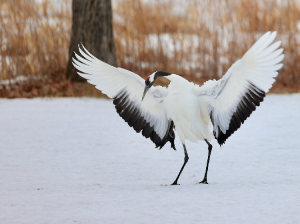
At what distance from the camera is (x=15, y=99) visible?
31.3 ft

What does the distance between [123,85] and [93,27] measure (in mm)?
5149

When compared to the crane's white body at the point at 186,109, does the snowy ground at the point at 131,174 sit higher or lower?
lower

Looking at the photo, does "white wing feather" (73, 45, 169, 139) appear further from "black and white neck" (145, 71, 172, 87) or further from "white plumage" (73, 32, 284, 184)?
"black and white neck" (145, 71, 172, 87)

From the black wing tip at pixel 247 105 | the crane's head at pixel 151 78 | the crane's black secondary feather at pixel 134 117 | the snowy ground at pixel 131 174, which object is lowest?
the snowy ground at pixel 131 174

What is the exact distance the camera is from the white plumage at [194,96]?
4.26m

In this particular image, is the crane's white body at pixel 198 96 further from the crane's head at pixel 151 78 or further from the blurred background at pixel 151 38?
the blurred background at pixel 151 38

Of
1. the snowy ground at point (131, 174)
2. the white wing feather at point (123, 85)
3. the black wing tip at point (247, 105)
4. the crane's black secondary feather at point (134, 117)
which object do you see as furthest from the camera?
the crane's black secondary feather at point (134, 117)

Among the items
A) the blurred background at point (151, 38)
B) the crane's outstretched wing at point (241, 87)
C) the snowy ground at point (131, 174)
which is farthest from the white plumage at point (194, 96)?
the blurred background at point (151, 38)

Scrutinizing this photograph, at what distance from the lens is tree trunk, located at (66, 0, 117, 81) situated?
979 cm

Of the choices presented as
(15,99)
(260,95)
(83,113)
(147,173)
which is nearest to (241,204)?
(260,95)

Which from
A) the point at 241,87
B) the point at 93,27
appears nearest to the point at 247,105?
the point at 241,87

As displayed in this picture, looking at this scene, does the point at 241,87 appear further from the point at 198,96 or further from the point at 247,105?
the point at 198,96

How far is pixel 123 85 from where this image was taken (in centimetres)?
493

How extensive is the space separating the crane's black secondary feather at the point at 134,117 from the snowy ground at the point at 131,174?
38cm
